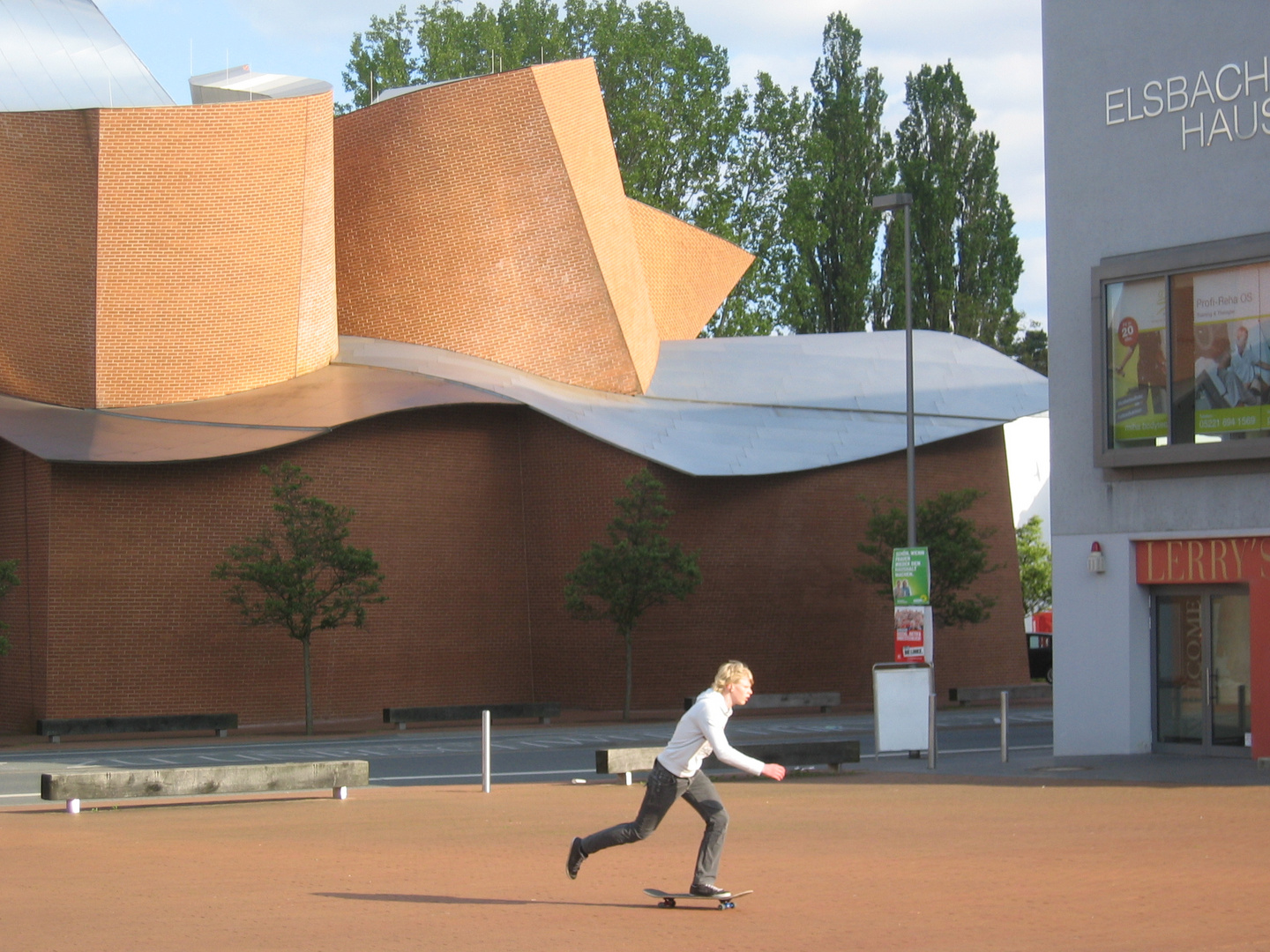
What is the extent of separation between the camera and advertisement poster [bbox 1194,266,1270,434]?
18.1 meters

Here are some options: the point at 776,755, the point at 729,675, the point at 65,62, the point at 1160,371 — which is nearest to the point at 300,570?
the point at 776,755

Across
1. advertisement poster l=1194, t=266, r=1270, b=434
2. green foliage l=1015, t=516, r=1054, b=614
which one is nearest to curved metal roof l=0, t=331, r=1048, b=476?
advertisement poster l=1194, t=266, r=1270, b=434

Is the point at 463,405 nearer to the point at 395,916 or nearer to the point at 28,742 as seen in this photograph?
the point at 28,742

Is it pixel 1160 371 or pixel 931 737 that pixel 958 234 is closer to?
pixel 1160 371

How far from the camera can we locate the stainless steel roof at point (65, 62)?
3391 cm

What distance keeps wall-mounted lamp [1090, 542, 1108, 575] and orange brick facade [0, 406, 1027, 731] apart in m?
14.0

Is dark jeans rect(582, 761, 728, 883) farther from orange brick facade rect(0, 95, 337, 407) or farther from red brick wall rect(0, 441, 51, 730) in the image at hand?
orange brick facade rect(0, 95, 337, 407)

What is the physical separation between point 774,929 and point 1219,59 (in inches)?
562

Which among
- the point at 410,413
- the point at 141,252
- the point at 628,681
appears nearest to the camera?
the point at 141,252

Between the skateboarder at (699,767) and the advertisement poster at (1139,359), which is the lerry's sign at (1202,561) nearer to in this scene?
the advertisement poster at (1139,359)

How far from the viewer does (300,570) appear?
27.5m

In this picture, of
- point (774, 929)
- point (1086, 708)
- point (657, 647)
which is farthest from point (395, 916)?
point (657, 647)

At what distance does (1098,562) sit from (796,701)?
12.9 m

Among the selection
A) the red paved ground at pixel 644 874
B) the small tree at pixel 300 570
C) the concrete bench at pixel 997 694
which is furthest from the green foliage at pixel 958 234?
the red paved ground at pixel 644 874
